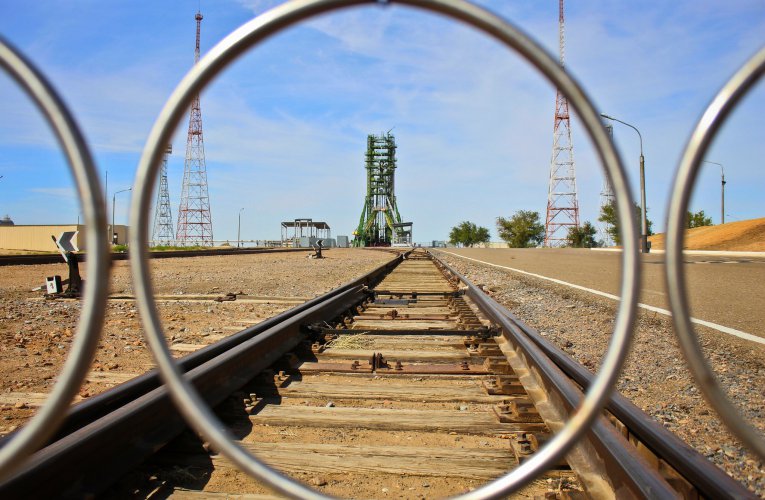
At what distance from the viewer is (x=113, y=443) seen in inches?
96.4

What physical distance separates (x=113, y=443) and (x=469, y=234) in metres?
143

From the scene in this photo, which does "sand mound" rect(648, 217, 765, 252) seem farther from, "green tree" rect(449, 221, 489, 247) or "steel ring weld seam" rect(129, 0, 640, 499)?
"green tree" rect(449, 221, 489, 247)

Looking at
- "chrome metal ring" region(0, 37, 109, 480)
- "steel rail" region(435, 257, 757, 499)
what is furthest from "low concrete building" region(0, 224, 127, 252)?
"chrome metal ring" region(0, 37, 109, 480)

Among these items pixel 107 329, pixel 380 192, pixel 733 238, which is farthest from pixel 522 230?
pixel 107 329

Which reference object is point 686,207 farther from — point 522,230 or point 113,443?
point 522,230

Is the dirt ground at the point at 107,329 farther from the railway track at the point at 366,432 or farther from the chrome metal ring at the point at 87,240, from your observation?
the chrome metal ring at the point at 87,240

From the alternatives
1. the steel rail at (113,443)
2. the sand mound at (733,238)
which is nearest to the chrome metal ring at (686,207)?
the steel rail at (113,443)

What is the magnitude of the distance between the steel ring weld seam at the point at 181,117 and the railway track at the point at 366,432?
3.82ft

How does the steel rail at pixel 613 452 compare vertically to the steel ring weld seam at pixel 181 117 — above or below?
below

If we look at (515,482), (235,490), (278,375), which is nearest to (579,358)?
(278,375)

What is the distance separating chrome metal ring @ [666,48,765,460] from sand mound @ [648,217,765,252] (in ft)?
124

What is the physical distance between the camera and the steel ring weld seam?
3.03 ft

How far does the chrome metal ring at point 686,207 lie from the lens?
923 mm

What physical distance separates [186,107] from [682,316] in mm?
817
